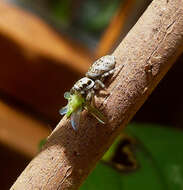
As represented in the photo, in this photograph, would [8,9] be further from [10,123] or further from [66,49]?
[10,123]

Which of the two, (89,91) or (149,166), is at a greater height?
(89,91)

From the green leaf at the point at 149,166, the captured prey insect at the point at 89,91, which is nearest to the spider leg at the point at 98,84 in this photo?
the captured prey insect at the point at 89,91

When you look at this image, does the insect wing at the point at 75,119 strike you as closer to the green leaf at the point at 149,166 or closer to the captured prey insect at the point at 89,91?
the captured prey insect at the point at 89,91

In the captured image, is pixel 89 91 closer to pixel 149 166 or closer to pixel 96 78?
pixel 96 78

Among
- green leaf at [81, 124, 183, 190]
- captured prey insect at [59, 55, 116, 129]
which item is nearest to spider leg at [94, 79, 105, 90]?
captured prey insect at [59, 55, 116, 129]

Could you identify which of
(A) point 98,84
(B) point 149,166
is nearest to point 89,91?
(A) point 98,84

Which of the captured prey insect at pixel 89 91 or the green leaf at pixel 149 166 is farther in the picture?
the green leaf at pixel 149 166

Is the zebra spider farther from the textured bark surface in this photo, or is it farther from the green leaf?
the green leaf
